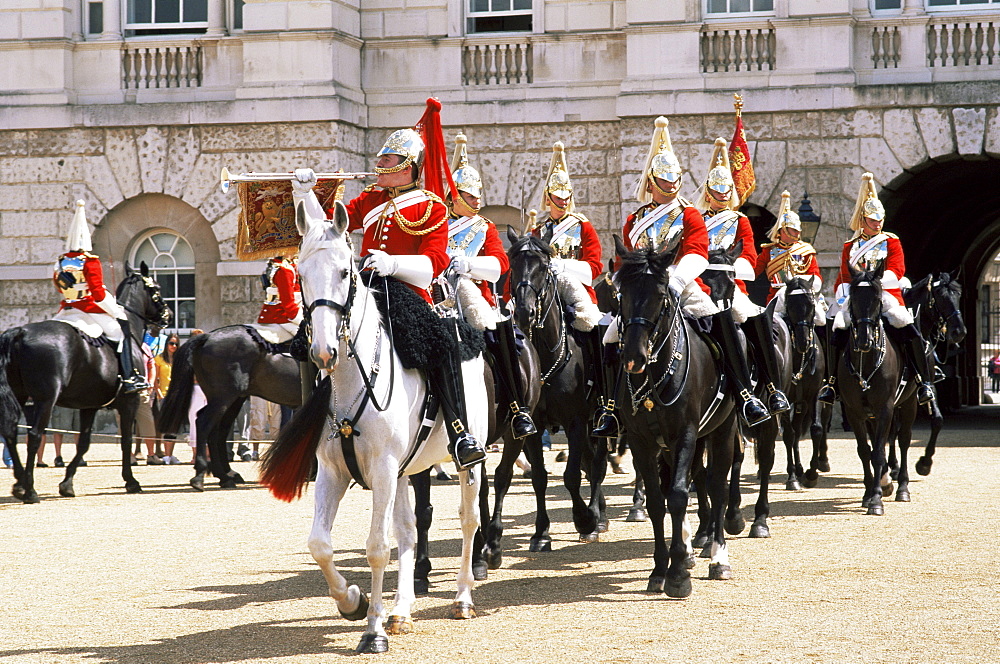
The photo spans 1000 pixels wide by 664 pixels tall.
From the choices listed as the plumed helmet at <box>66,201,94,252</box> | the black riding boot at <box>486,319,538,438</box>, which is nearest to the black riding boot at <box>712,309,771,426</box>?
the black riding boot at <box>486,319,538,438</box>

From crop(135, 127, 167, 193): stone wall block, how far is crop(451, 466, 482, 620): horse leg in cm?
1486

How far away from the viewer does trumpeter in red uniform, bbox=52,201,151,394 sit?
45.7 feet

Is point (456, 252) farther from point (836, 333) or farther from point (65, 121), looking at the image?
point (65, 121)

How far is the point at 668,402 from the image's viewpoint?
25.8ft

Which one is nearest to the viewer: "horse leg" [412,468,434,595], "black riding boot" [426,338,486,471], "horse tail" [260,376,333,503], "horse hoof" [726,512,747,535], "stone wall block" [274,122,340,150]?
"horse tail" [260,376,333,503]

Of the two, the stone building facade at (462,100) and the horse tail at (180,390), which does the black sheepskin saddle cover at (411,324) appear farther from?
the stone building facade at (462,100)

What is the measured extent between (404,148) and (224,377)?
790cm

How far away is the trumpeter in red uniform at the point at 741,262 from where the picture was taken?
934cm

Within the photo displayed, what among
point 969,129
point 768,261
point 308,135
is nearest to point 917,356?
point 768,261

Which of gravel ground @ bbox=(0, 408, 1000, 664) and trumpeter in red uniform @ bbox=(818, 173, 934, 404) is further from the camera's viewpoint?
trumpeter in red uniform @ bbox=(818, 173, 934, 404)

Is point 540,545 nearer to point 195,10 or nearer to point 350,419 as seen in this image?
point 350,419

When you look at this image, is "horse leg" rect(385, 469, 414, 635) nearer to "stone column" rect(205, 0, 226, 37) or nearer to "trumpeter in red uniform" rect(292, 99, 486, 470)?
"trumpeter in red uniform" rect(292, 99, 486, 470)

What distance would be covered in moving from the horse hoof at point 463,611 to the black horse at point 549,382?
1.45 m

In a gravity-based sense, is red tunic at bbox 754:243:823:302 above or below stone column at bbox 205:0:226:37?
below
